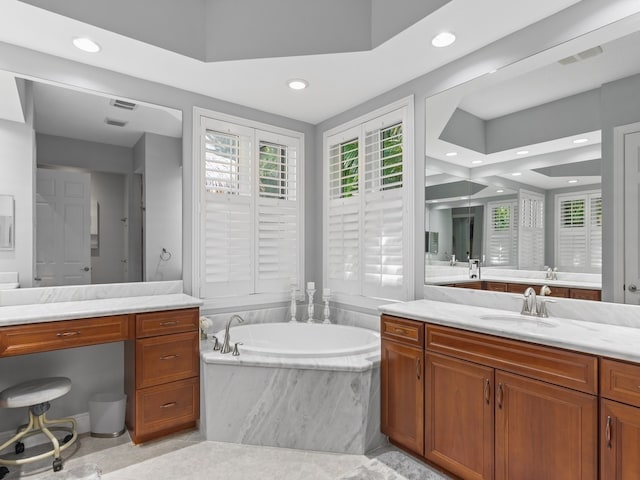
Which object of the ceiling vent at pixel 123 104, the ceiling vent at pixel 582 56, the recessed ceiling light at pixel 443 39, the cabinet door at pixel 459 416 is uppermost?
the recessed ceiling light at pixel 443 39

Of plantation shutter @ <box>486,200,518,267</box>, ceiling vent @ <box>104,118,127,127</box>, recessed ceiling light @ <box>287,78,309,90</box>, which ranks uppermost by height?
recessed ceiling light @ <box>287,78,309,90</box>

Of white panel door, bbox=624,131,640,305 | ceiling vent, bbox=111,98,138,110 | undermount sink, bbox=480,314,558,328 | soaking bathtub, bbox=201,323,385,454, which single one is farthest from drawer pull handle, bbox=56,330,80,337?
white panel door, bbox=624,131,640,305

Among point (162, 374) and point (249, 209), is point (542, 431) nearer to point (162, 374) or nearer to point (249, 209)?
point (162, 374)

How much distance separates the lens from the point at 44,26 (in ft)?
7.13

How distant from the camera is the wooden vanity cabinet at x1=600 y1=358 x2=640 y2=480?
4.61 feet

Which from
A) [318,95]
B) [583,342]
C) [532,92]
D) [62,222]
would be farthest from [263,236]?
[583,342]

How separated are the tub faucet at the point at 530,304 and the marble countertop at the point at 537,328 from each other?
4 cm

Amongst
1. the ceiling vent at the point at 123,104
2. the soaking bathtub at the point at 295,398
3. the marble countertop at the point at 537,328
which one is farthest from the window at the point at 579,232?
the ceiling vent at the point at 123,104

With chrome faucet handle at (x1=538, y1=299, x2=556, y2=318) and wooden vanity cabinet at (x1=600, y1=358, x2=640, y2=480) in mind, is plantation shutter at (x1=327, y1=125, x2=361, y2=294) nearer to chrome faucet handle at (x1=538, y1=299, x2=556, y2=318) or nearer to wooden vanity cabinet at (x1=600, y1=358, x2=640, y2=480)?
chrome faucet handle at (x1=538, y1=299, x2=556, y2=318)

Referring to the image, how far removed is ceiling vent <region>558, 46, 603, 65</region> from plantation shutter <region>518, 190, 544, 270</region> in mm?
736

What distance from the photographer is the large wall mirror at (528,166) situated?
1978 millimetres

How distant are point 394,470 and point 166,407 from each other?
1533mm

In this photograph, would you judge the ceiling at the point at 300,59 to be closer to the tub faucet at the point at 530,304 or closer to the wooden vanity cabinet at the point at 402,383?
the tub faucet at the point at 530,304

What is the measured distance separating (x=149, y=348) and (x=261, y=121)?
219cm
